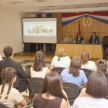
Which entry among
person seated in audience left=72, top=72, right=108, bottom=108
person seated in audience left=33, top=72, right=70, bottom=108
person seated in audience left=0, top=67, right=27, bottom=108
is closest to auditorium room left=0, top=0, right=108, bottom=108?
person seated in audience left=0, top=67, right=27, bottom=108

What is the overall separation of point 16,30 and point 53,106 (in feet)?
29.9

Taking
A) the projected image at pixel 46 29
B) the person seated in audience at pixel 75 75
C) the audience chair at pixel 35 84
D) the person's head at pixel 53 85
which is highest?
the projected image at pixel 46 29

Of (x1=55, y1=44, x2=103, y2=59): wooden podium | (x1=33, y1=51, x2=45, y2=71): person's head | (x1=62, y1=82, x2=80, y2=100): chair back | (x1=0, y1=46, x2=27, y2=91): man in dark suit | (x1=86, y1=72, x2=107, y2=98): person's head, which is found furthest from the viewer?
(x1=55, y1=44, x2=103, y2=59): wooden podium

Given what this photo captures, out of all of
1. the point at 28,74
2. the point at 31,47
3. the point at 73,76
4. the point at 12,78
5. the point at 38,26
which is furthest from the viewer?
the point at 31,47

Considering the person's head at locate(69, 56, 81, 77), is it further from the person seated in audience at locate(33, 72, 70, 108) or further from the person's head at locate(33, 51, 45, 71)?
the person seated in audience at locate(33, 72, 70, 108)

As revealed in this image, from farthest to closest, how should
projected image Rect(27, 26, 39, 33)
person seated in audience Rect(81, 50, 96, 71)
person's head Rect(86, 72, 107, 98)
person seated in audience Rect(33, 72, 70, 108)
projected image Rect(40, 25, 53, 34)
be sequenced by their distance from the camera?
projected image Rect(27, 26, 39, 33), projected image Rect(40, 25, 53, 34), person seated in audience Rect(81, 50, 96, 71), person seated in audience Rect(33, 72, 70, 108), person's head Rect(86, 72, 107, 98)

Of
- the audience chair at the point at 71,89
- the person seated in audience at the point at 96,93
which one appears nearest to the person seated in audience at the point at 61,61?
the audience chair at the point at 71,89

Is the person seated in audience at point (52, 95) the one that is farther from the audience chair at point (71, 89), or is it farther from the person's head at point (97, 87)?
the audience chair at point (71, 89)

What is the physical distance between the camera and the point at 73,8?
9570 mm

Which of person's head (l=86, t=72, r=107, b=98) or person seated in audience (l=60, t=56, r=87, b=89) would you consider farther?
person seated in audience (l=60, t=56, r=87, b=89)

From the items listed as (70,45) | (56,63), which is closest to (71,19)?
(70,45)

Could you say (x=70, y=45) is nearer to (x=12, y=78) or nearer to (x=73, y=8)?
(x=73, y=8)

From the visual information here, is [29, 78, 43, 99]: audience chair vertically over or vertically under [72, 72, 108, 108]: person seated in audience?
under

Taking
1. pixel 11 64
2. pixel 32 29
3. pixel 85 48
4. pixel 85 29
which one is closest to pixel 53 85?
pixel 11 64
